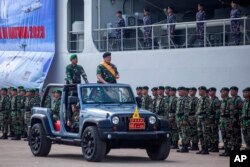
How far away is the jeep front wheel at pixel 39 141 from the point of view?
1875 cm

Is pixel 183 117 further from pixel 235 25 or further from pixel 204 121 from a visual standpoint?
pixel 235 25

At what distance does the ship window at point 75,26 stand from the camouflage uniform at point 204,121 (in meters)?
9.89

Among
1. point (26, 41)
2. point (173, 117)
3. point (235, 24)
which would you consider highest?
point (235, 24)

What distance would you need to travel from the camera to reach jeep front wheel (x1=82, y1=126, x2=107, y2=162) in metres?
16.8

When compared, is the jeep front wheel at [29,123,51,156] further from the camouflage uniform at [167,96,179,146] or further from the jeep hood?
the camouflage uniform at [167,96,179,146]

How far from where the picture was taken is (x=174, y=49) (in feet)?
83.1

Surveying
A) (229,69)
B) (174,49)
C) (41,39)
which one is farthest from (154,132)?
(41,39)

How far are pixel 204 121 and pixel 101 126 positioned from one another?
13.9ft

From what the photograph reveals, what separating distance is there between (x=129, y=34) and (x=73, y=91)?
11160mm

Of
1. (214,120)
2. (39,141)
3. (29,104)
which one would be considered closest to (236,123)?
(214,120)

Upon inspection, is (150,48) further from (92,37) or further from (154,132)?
(154,132)

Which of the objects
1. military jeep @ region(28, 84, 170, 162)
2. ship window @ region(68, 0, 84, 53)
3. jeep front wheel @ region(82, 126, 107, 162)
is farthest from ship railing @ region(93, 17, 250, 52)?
jeep front wheel @ region(82, 126, 107, 162)

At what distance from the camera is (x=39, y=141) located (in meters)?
18.9

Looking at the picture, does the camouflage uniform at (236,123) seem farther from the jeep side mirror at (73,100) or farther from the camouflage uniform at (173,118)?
the jeep side mirror at (73,100)
